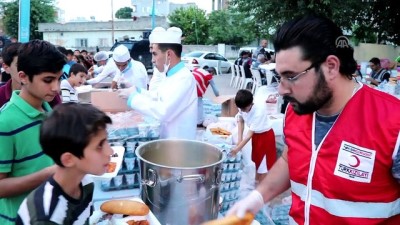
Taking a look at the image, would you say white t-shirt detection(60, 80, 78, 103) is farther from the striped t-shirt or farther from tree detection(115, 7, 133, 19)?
tree detection(115, 7, 133, 19)

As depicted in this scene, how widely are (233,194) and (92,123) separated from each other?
205cm

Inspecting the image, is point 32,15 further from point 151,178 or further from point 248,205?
point 248,205

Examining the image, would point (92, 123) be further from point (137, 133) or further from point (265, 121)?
point (265, 121)

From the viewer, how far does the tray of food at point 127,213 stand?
1.59m

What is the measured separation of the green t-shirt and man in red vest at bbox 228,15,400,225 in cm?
79

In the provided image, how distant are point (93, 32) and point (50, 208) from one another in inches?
1544

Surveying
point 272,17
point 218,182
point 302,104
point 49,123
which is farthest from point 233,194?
point 272,17

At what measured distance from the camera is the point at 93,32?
1502 inches

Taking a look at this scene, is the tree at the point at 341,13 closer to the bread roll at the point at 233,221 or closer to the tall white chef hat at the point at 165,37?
the tall white chef hat at the point at 165,37

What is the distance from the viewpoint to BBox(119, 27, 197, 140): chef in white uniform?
2.48 meters

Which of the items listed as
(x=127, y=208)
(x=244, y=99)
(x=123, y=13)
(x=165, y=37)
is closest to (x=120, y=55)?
(x=244, y=99)

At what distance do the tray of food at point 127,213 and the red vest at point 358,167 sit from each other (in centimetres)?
66

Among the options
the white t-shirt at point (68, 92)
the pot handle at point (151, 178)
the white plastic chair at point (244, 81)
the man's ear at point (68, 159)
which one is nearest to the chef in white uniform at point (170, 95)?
the pot handle at point (151, 178)

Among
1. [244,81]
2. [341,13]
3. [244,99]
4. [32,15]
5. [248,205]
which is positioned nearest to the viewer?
[248,205]
